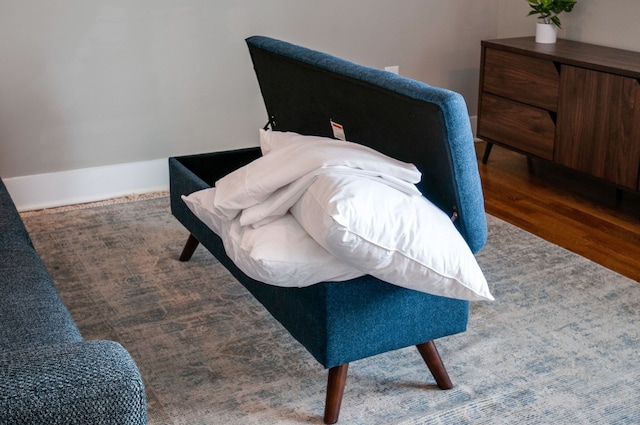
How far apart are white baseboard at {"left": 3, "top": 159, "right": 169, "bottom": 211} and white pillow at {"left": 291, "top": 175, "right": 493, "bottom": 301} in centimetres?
202

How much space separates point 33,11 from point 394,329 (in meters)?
2.25

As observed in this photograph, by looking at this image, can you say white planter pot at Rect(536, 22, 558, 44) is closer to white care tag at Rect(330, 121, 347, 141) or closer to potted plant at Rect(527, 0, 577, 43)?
potted plant at Rect(527, 0, 577, 43)

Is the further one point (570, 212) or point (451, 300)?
point (570, 212)

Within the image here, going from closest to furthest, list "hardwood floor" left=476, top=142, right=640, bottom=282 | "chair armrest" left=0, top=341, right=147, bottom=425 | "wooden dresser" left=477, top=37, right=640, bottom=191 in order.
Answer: "chair armrest" left=0, top=341, right=147, bottom=425
"hardwood floor" left=476, top=142, right=640, bottom=282
"wooden dresser" left=477, top=37, right=640, bottom=191

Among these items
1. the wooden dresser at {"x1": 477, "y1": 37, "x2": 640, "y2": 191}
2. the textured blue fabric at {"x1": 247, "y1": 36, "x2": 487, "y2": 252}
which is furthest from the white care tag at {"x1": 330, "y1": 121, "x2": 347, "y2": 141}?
the wooden dresser at {"x1": 477, "y1": 37, "x2": 640, "y2": 191}

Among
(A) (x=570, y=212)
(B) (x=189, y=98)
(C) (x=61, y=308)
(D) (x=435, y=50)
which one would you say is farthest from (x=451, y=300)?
(D) (x=435, y=50)

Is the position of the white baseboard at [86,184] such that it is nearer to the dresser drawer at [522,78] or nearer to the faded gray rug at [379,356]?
the faded gray rug at [379,356]

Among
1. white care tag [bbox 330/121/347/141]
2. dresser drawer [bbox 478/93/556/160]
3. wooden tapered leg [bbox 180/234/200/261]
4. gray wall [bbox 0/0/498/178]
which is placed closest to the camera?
white care tag [bbox 330/121/347/141]

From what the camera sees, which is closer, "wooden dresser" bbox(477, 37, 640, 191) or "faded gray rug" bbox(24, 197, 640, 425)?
"faded gray rug" bbox(24, 197, 640, 425)

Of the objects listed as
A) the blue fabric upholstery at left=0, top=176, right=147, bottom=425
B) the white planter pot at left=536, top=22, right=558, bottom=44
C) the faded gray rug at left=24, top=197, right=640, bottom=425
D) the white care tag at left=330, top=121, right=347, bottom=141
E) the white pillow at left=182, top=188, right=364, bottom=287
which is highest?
the white planter pot at left=536, top=22, right=558, bottom=44

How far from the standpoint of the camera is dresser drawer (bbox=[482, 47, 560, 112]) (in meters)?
3.49

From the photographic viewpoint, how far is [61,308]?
1.76 meters

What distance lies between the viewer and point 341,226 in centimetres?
161

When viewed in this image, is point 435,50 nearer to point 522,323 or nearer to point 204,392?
point 522,323
